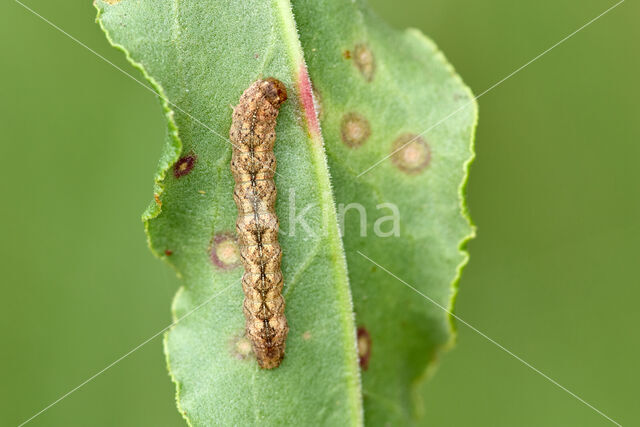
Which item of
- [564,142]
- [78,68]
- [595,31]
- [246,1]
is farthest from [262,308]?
[595,31]

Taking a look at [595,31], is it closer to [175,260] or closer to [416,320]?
[416,320]

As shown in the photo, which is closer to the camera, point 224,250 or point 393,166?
point 224,250

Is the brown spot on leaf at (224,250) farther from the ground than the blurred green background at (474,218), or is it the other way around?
the blurred green background at (474,218)

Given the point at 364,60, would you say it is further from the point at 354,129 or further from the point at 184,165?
the point at 184,165

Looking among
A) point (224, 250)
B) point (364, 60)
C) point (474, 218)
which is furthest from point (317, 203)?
point (474, 218)

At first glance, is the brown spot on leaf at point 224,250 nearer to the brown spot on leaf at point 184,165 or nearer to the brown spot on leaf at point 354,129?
the brown spot on leaf at point 184,165

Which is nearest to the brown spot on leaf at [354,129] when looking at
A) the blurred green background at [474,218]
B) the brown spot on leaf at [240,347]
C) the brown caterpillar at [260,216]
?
the brown caterpillar at [260,216]
